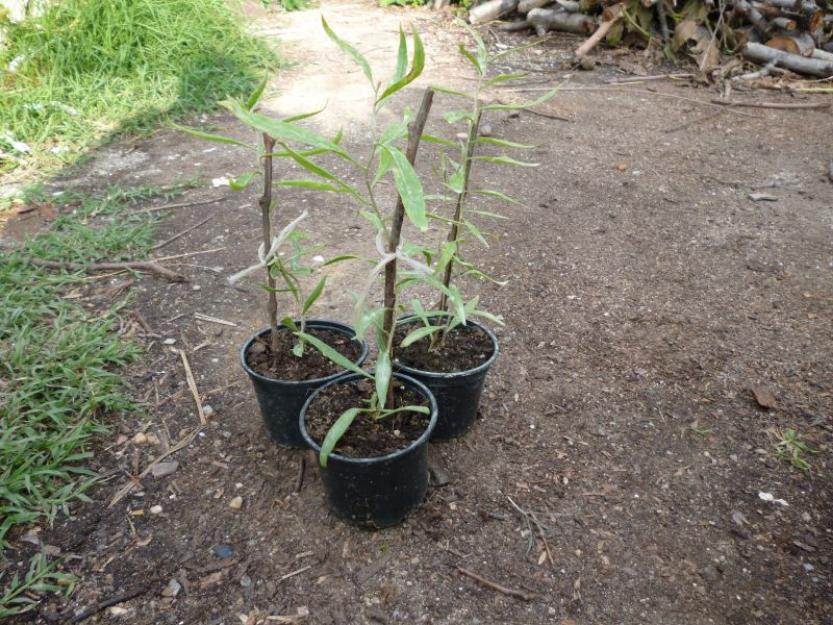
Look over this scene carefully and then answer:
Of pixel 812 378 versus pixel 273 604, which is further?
pixel 812 378

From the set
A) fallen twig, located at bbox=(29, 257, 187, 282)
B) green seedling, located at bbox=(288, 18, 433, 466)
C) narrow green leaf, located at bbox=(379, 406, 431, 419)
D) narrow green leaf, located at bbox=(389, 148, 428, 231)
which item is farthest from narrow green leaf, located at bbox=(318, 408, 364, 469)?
fallen twig, located at bbox=(29, 257, 187, 282)

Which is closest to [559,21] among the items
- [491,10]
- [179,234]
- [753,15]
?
[491,10]

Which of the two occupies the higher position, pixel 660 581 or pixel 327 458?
pixel 327 458

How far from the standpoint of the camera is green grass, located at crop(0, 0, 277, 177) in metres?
4.01

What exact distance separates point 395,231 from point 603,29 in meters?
4.96

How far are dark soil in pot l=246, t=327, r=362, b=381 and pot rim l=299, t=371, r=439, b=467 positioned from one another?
0.40 feet

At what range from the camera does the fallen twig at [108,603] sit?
163 centimetres

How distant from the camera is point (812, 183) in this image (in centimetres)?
377

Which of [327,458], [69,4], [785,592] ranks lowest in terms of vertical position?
[785,592]

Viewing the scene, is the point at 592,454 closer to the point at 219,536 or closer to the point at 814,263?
the point at 219,536

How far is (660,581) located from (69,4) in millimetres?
5139

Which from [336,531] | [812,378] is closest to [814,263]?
[812,378]

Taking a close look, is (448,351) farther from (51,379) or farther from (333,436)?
(51,379)

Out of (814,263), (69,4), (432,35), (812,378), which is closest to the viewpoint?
(812,378)
